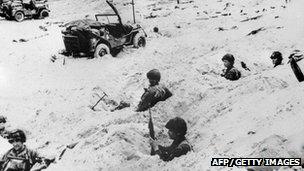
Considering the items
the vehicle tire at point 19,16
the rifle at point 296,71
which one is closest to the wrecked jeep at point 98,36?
the rifle at point 296,71

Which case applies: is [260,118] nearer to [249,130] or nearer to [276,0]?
[249,130]

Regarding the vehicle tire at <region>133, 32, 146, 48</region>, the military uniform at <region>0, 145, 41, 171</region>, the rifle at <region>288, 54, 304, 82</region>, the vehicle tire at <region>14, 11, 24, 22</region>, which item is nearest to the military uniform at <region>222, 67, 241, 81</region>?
the rifle at <region>288, 54, 304, 82</region>

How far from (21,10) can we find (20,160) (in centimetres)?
1660

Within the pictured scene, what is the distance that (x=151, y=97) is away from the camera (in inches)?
361

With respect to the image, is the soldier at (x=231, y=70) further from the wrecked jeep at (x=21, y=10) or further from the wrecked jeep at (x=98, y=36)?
the wrecked jeep at (x=21, y=10)

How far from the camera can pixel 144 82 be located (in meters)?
11.0

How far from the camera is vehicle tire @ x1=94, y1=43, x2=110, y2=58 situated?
1343 cm

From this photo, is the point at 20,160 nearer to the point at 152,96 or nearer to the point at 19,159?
the point at 19,159

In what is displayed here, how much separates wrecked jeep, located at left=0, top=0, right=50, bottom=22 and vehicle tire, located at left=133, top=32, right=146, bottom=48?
9.91 metres

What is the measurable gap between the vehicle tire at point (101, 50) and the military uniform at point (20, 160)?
6.50 meters

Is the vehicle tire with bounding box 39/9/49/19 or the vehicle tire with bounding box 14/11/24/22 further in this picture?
the vehicle tire with bounding box 39/9/49/19

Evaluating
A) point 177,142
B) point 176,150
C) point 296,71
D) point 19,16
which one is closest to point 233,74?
point 296,71

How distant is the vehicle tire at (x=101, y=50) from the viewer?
1343 cm

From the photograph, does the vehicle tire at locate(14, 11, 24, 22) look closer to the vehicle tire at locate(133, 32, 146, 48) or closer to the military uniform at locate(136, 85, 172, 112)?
the vehicle tire at locate(133, 32, 146, 48)
